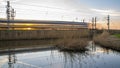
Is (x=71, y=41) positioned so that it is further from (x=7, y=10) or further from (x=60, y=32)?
(x=60, y=32)

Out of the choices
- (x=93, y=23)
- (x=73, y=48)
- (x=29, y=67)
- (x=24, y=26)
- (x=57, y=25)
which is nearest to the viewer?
(x=29, y=67)

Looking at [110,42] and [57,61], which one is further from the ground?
[110,42]

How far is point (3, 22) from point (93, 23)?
39920 millimetres

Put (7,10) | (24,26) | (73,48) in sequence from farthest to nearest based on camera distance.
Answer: (24,26)
(7,10)
(73,48)

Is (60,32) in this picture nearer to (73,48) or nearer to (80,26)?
(80,26)

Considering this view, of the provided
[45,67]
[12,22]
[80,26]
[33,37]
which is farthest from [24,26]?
[45,67]

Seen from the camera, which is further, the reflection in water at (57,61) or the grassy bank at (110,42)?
the grassy bank at (110,42)

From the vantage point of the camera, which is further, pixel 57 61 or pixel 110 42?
pixel 110 42

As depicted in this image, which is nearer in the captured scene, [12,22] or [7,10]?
[7,10]

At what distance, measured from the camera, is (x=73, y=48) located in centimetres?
2203

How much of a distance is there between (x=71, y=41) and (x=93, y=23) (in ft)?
203

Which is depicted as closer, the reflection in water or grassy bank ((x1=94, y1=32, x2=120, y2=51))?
the reflection in water

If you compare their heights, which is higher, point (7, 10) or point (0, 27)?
point (7, 10)

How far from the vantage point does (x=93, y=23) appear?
83062mm
